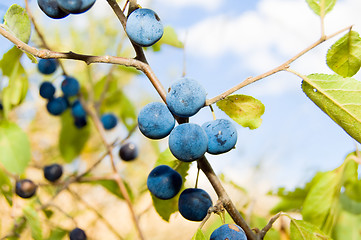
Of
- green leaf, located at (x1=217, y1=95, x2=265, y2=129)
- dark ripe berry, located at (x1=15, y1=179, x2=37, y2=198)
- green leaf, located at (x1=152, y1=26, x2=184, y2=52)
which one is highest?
green leaf, located at (x1=152, y1=26, x2=184, y2=52)

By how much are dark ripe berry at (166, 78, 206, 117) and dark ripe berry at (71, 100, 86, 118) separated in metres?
1.01

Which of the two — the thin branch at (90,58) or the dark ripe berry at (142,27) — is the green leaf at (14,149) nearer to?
the thin branch at (90,58)

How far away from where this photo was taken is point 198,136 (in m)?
0.68

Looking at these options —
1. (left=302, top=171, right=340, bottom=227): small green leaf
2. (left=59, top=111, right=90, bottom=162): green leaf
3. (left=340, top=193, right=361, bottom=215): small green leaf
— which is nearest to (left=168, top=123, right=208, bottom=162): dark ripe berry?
(left=302, top=171, right=340, bottom=227): small green leaf

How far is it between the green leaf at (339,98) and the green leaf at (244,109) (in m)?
0.11

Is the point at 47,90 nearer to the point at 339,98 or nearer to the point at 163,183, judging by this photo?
the point at 163,183

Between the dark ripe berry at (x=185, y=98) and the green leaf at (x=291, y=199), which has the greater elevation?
the dark ripe berry at (x=185, y=98)

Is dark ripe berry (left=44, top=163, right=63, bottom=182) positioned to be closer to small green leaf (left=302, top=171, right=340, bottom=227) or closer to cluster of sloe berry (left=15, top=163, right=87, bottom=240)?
cluster of sloe berry (left=15, top=163, right=87, bottom=240)

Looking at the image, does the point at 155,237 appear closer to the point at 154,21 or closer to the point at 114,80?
Result: the point at 114,80

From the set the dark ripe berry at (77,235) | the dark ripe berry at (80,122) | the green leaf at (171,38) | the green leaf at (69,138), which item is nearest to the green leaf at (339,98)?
the green leaf at (171,38)

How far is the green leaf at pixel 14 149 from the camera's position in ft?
3.78

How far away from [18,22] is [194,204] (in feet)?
1.87

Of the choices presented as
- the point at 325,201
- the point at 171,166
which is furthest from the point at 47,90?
the point at 325,201

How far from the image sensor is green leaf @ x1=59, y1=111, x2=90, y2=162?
5.80ft
